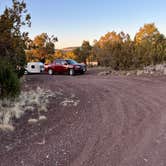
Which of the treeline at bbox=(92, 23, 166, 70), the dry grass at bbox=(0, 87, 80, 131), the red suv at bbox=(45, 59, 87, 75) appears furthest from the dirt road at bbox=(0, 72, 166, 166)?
the red suv at bbox=(45, 59, 87, 75)

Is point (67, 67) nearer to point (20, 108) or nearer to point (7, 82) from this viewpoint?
point (7, 82)

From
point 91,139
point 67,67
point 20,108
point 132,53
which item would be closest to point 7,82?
point 20,108

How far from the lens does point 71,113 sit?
18.9ft

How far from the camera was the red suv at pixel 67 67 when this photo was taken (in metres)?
19.1

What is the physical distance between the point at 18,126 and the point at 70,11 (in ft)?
51.0

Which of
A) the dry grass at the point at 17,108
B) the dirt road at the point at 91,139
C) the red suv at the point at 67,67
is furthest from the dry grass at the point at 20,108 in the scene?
the red suv at the point at 67,67

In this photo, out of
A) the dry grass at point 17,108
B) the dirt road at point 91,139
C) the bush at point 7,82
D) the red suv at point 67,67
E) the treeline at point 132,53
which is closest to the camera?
the dirt road at point 91,139

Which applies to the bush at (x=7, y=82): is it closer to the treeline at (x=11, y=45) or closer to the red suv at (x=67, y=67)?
the treeline at (x=11, y=45)

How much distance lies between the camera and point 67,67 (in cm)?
1934

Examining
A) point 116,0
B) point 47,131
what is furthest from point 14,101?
point 116,0

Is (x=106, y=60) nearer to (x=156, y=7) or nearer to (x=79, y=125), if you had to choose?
(x=156, y=7)

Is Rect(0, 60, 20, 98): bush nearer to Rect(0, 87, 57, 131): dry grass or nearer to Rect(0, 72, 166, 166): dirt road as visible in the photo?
Rect(0, 87, 57, 131): dry grass

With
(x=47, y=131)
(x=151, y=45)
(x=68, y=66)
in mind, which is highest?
(x=151, y=45)

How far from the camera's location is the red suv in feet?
62.6
